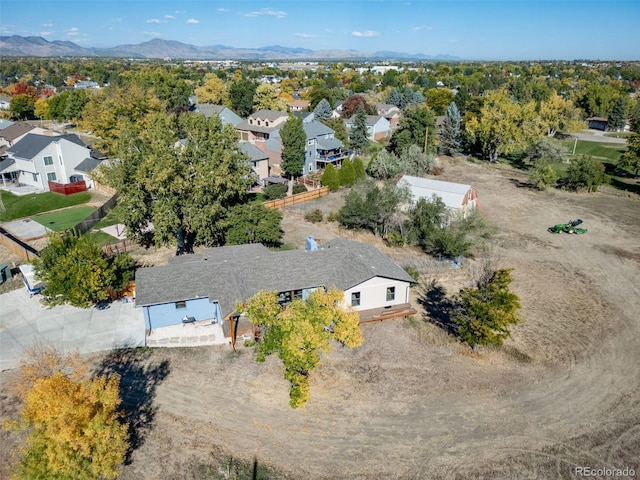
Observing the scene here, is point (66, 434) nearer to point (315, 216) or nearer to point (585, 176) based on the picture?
point (315, 216)

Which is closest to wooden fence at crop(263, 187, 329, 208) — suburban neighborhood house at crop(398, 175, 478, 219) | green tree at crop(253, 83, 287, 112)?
suburban neighborhood house at crop(398, 175, 478, 219)

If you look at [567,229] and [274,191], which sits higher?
[274,191]

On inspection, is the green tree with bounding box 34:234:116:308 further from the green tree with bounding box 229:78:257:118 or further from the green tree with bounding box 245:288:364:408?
the green tree with bounding box 229:78:257:118

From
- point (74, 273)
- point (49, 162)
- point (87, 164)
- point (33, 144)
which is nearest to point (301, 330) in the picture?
point (74, 273)

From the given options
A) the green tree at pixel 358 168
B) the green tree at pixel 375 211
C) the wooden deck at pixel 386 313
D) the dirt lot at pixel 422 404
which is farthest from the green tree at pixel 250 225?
the green tree at pixel 358 168

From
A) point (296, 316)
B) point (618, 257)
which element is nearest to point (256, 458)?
point (296, 316)

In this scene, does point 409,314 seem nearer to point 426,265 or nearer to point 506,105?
point 426,265

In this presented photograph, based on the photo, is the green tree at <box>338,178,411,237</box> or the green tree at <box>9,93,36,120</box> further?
the green tree at <box>9,93,36,120</box>
